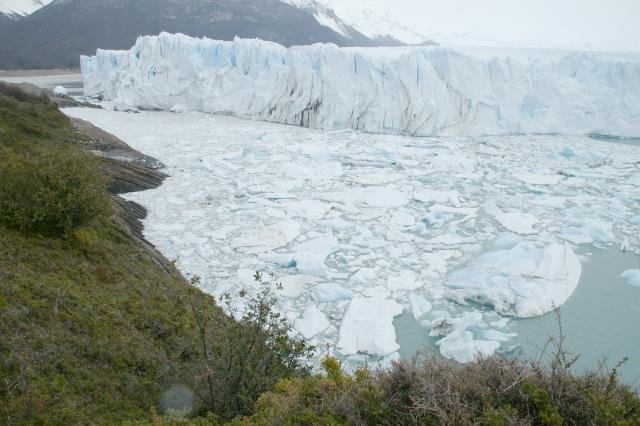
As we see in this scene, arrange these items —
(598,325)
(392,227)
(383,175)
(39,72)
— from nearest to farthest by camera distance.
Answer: (598,325) < (392,227) < (383,175) < (39,72)

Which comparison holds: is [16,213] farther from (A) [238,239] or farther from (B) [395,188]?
(B) [395,188]

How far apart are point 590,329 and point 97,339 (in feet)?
17.1

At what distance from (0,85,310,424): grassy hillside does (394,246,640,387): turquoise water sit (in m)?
2.23

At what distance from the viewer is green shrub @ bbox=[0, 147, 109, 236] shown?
4.71 metres

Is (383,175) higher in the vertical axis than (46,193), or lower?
lower

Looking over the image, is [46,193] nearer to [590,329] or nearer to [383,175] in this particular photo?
[590,329]

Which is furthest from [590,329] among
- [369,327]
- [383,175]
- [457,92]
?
[457,92]

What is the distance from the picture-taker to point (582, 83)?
18.3 metres

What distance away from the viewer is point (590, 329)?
18.3ft

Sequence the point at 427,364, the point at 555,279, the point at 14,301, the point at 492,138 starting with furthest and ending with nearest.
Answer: the point at 492,138 → the point at 555,279 → the point at 14,301 → the point at 427,364

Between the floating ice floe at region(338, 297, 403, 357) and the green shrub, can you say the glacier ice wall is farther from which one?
the green shrub

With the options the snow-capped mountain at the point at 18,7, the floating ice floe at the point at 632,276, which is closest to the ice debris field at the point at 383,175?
the floating ice floe at the point at 632,276

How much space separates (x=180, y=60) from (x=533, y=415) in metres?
22.1

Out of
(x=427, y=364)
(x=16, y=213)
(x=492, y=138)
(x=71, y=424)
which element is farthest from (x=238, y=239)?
(x=492, y=138)
